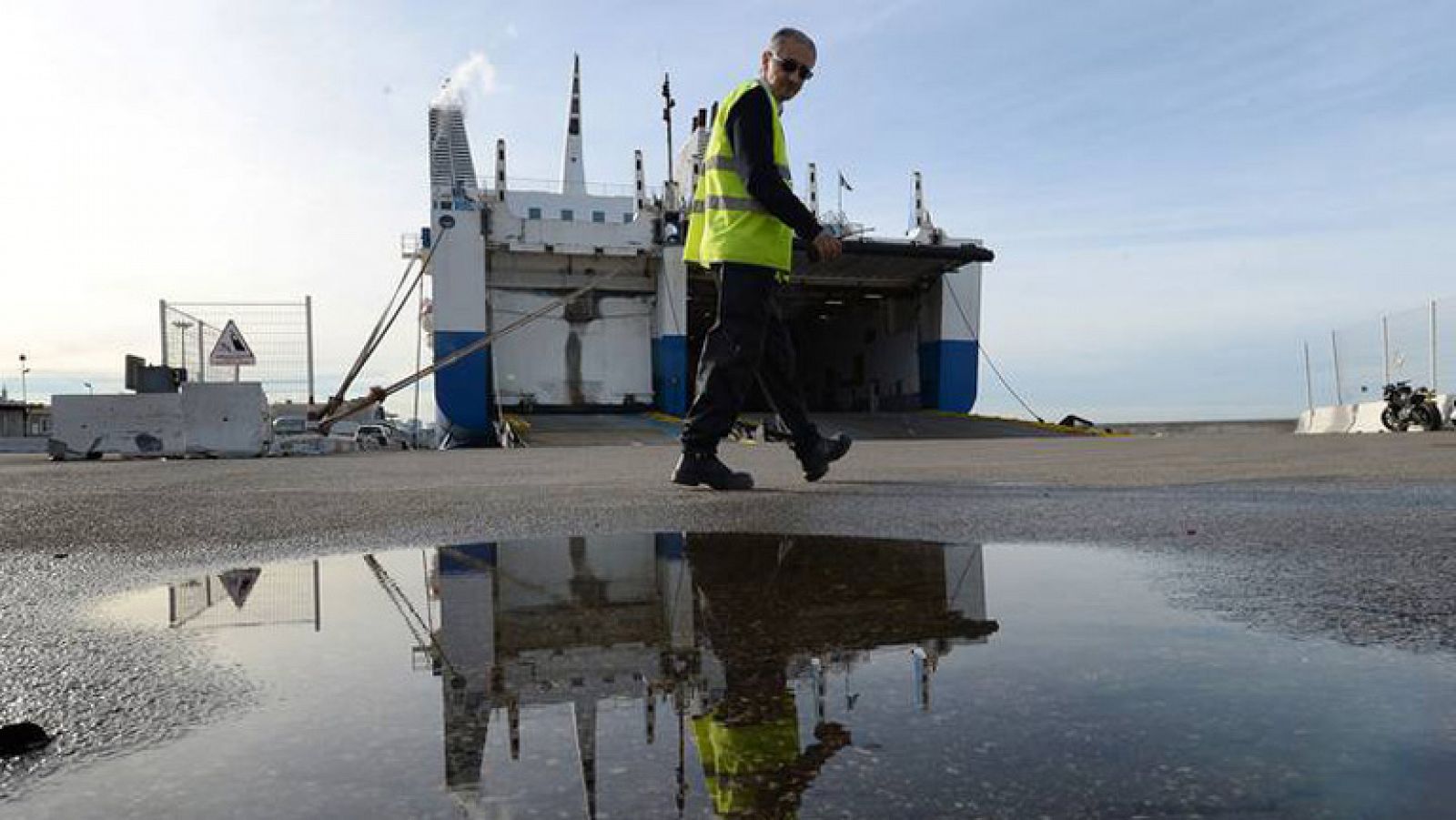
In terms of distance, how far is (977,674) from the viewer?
1.29 metres

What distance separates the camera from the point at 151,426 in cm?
1338

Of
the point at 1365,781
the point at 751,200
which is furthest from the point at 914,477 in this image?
the point at 1365,781

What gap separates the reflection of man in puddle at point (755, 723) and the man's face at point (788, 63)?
9.75 ft

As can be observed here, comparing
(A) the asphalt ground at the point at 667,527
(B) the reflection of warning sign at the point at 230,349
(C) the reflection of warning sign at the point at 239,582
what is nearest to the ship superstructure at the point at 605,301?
(B) the reflection of warning sign at the point at 230,349

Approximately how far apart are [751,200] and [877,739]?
3413 millimetres

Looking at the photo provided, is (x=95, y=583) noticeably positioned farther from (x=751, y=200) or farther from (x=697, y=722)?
(x=751, y=200)

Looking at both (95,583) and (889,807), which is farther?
(95,583)

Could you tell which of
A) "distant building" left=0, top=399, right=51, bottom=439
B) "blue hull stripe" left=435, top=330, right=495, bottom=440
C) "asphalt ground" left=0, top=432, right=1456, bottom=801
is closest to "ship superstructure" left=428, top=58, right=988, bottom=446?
"blue hull stripe" left=435, top=330, right=495, bottom=440

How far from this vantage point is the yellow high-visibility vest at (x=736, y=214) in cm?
420

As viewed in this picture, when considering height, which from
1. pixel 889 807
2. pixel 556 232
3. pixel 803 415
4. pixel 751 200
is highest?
pixel 556 232

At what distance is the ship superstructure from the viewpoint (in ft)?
71.2

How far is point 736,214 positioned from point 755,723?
3.33 metres

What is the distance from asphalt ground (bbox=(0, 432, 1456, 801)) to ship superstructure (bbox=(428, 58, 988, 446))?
15541 mm

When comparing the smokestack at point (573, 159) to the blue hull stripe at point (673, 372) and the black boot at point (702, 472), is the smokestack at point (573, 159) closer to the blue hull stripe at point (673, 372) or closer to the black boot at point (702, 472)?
the blue hull stripe at point (673, 372)
